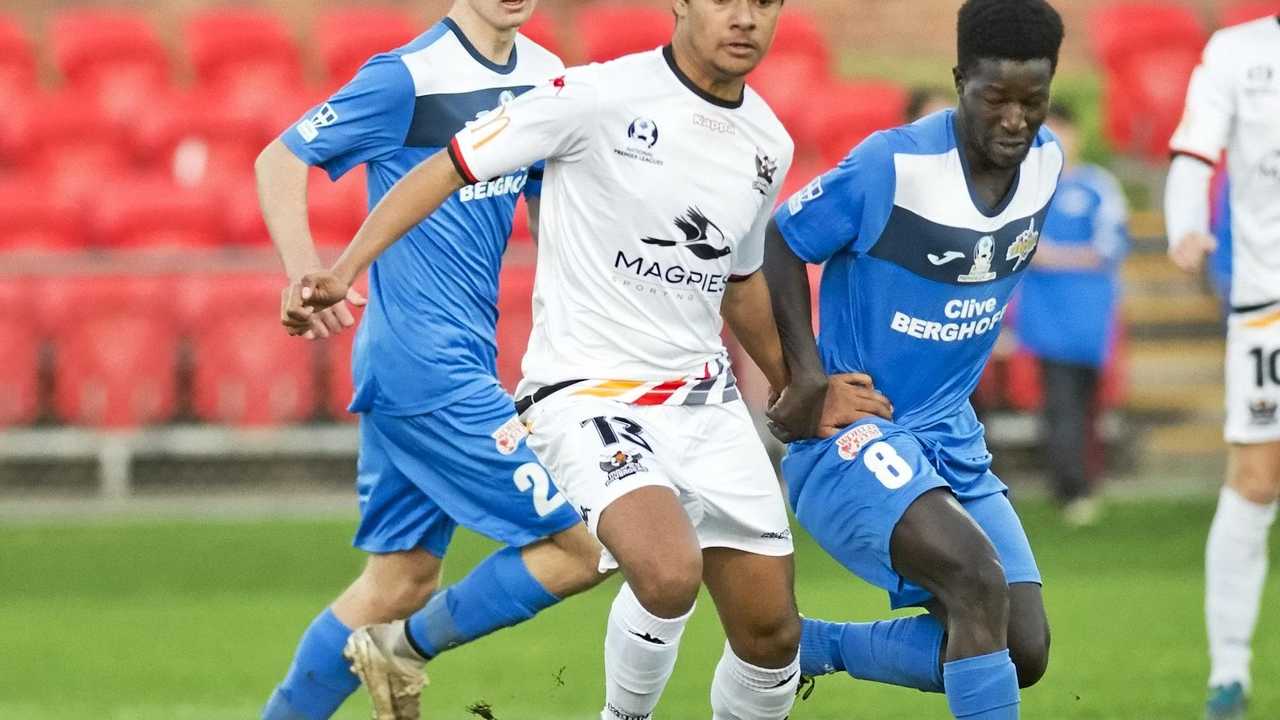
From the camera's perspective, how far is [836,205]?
5.60 meters

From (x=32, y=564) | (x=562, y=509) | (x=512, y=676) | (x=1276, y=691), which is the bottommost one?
(x=32, y=564)

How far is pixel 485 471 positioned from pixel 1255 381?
114 inches

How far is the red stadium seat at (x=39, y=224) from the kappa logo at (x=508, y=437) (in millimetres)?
9391

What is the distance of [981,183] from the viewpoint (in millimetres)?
5621

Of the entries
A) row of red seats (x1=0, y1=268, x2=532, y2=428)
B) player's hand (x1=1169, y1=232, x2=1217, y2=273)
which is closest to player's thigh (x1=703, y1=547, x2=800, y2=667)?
player's hand (x1=1169, y1=232, x2=1217, y2=273)

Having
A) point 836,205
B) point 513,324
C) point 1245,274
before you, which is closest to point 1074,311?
point 513,324

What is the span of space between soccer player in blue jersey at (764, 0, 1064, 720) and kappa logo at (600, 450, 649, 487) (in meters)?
0.63

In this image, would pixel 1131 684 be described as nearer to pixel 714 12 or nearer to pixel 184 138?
pixel 714 12

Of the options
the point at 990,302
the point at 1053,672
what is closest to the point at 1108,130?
the point at 1053,672

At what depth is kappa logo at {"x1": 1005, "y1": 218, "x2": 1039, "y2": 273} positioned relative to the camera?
222 inches

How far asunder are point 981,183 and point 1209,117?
1968 mm

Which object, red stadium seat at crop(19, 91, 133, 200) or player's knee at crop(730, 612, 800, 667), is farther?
red stadium seat at crop(19, 91, 133, 200)

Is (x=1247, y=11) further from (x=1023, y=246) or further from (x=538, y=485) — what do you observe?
(x=538, y=485)

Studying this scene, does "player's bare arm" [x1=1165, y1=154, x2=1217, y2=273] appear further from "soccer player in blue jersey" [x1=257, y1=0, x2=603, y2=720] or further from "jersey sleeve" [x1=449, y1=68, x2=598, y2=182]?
"jersey sleeve" [x1=449, y1=68, x2=598, y2=182]
